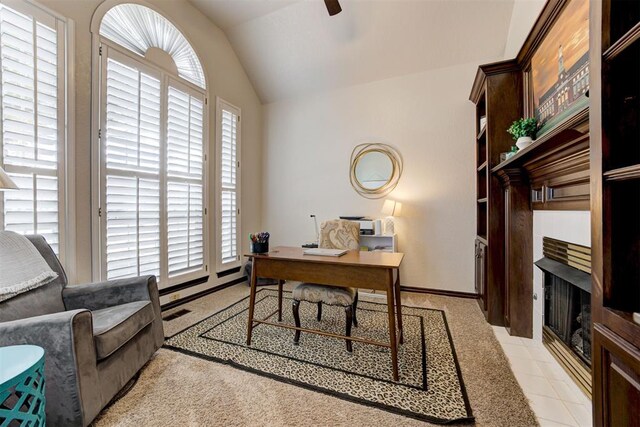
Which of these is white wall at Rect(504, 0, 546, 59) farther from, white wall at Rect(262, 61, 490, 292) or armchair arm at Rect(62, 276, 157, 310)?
armchair arm at Rect(62, 276, 157, 310)

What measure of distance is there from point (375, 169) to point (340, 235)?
5.30 ft

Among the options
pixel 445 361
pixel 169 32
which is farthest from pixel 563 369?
pixel 169 32

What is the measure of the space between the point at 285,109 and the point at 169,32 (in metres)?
1.95

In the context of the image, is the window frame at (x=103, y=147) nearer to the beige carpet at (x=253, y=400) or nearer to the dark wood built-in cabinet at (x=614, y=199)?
the beige carpet at (x=253, y=400)

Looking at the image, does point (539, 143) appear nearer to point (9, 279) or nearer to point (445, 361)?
point (445, 361)

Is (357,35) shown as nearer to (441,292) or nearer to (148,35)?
(148,35)

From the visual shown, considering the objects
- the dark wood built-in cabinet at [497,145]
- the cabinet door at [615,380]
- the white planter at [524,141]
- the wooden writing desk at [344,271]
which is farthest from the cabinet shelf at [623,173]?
the dark wood built-in cabinet at [497,145]

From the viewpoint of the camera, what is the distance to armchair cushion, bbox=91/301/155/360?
4.90ft

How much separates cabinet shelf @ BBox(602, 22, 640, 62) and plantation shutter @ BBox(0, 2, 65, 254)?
342 cm

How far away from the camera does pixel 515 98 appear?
2535 millimetres

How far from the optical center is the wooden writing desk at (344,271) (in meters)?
1.80

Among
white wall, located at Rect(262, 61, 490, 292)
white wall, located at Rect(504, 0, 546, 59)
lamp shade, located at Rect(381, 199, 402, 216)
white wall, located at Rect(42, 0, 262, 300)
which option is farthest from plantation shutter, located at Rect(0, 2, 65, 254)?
white wall, located at Rect(504, 0, 546, 59)

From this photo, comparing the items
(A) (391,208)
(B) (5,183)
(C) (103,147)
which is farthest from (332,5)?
(B) (5,183)

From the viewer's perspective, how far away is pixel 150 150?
286cm
